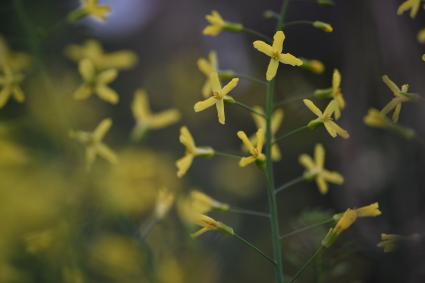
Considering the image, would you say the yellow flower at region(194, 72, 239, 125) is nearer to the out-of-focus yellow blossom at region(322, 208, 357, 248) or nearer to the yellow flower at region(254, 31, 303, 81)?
the yellow flower at region(254, 31, 303, 81)

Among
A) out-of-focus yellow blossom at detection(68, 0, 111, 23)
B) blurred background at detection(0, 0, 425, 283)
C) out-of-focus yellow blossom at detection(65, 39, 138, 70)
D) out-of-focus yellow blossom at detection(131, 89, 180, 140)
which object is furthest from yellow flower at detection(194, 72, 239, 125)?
out-of-focus yellow blossom at detection(65, 39, 138, 70)

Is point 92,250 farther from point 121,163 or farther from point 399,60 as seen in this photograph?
point 399,60

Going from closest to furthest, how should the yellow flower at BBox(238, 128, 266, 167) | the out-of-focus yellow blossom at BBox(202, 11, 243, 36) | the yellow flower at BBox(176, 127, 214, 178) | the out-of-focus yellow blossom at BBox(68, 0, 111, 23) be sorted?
the yellow flower at BBox(238, 128, 266, 167), the yellow flower at BBox(176, 127, 214, 178), the out-of-focus yellow blossom at BBox(202, 11, 243, 36), the out-of-focus yellow blossom at BBox(68, 0, 111, 23)

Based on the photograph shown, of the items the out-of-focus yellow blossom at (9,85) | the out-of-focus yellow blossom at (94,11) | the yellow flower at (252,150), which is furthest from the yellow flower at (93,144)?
the yellow flower at (252,150)

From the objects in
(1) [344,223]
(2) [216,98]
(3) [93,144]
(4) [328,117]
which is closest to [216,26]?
(2) [216,98]

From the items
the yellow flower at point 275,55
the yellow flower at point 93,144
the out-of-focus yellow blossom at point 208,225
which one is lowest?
the yellow flower at point 93,144

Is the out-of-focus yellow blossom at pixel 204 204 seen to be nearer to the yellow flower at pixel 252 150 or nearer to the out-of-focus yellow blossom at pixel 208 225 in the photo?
the out-of-focus yellow blossom at pixel 208 225

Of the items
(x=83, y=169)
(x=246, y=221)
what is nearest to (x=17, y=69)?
(x=83, y=169)
